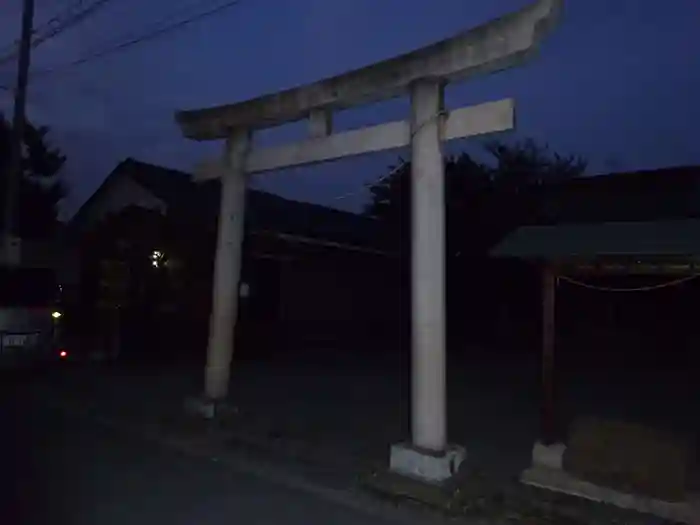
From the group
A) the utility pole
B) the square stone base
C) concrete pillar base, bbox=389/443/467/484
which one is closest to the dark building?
the utility pole

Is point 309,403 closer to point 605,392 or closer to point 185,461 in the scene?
point 185,461

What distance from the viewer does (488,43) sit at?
710cm

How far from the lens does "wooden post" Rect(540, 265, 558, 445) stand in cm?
760

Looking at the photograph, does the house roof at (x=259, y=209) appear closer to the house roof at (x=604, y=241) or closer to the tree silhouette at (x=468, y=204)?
the tree silhouette at (x=468, y=204)

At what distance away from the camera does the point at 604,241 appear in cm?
712

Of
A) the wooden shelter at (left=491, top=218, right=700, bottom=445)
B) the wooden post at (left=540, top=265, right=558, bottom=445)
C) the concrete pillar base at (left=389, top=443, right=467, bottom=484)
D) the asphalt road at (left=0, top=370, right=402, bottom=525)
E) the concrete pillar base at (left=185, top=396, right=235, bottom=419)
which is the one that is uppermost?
the wooden shelter at (left=491, top=218, right=700, bottom=445)

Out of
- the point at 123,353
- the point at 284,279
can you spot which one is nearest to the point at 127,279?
the point at 123,353

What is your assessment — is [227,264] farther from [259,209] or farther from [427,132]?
[259,209]

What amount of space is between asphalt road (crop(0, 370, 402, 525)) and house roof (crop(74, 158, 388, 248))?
29.7 feet

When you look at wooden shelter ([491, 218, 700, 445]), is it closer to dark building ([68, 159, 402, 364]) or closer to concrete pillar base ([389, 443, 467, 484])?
concrete pillar base ([389, 443, 467, 484])

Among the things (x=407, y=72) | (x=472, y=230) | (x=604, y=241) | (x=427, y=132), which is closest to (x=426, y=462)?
(x=604, y=241)

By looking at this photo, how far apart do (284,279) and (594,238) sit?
14.6 m

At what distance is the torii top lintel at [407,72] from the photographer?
6824 millimetres

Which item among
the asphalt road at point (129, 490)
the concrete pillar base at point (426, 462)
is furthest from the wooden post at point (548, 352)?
the asphalt road at point (129, 490)
